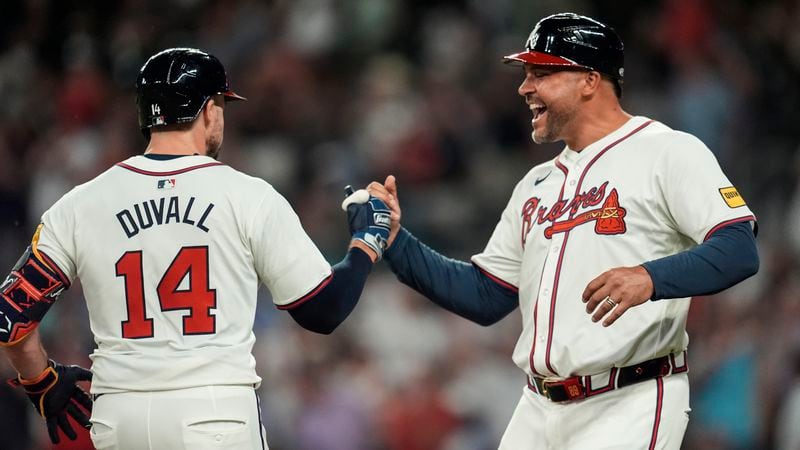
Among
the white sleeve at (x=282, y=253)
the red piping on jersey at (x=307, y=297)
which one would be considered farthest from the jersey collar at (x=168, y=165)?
the red piping on jersey at (x=307, y=297)

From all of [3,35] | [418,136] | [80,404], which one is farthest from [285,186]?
[80,404]

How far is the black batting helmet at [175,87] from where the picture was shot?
3.95 meters

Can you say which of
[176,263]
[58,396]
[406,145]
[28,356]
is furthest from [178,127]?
A: [406,145]

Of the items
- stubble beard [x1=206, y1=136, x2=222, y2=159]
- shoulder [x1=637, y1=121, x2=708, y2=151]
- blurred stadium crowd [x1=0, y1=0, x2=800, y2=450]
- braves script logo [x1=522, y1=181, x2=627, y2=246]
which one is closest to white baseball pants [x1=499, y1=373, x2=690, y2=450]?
braves script logo [x1=522, y1=181, x2=627, y2=246]

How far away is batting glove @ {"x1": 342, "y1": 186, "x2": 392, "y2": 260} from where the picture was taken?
14.2 ft

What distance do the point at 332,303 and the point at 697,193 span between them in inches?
50.3

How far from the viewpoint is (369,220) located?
440 cm

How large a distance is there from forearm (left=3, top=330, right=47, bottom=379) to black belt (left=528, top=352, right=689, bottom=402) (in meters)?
1.76

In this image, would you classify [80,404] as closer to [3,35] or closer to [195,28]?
[195,28]

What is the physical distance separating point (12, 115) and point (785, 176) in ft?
21.5

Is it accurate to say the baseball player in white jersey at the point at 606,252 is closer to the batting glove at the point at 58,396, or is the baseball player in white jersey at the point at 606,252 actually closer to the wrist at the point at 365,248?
the wrist at the point at 365,248

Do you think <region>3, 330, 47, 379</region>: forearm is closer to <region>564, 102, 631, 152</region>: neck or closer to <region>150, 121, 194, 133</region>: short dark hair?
<region>150, 121, 194, 133</region>: short dark hair

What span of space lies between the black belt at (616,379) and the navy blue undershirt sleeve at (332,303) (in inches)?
31.4

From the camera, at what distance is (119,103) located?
33.2ft
